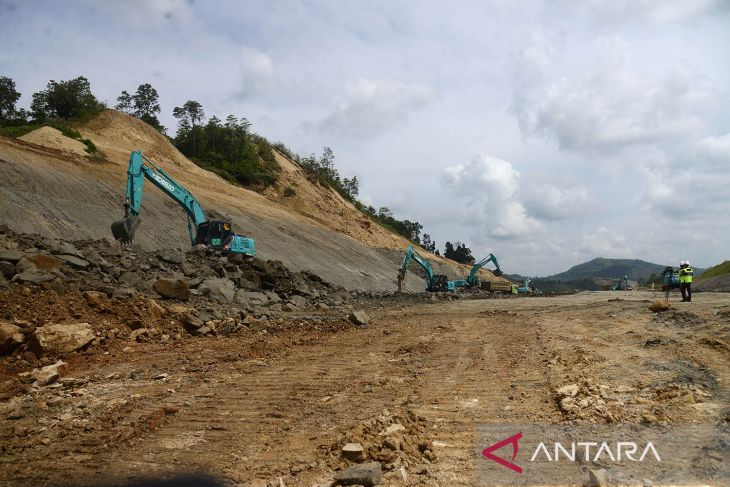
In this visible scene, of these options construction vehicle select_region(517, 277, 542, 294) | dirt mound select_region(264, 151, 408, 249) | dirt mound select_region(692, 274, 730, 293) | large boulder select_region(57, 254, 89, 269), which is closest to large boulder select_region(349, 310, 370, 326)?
large boulder select_region(57, 254, 89, 269)

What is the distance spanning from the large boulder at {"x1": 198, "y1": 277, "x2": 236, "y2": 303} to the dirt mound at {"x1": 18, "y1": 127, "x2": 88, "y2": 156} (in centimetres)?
2442

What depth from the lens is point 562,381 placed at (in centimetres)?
664

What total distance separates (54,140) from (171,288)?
93.5 ft

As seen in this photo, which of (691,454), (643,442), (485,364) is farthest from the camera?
(485,364)

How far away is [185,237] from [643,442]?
26.6 meters

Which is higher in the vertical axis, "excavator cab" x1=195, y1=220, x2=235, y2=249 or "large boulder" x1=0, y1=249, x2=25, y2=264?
"excavator cab" x1=195, y1=220, x2=235, y2=249

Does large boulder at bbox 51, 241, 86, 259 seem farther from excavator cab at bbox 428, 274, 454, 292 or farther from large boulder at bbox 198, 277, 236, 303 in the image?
excavator cab at bbox 428, 274, 454, 292

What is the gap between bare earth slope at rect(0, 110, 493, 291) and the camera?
23594 millimetres

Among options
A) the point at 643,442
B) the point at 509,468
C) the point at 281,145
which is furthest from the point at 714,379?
the point at 281,145

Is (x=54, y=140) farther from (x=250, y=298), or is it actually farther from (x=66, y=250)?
(x=250, y=298)

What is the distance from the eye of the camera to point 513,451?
4.60 m

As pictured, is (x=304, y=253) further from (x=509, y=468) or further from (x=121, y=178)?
(x=509, y=468)

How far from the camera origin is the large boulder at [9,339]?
8.00m

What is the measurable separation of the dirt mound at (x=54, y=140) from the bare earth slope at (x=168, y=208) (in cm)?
178
